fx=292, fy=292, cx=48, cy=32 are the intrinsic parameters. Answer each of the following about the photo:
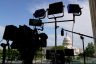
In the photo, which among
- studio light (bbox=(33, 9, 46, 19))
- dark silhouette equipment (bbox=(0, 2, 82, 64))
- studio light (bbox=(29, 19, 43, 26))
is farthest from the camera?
studio light (bbox=(33, 9, 46, 19))

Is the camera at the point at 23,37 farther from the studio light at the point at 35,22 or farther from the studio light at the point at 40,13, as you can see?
the studio light at the point at 40,13

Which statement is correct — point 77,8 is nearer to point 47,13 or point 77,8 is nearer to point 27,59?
point 47,13

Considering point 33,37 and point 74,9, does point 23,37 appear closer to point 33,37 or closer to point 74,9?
point 33,37

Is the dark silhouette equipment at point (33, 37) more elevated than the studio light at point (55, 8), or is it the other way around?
the studio light at point (55, 8)

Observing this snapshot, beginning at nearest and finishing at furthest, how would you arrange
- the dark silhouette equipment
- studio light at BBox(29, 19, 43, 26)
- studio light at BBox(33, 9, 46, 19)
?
1. the dark silhouette equipment
2. studio light at BBox(29, 19, 43, 26)
3. studio light at BBox(33, 9, 46, 19)

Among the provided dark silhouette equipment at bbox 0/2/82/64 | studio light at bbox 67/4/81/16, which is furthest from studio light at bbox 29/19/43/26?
studio light at bbox 67/4/81/16

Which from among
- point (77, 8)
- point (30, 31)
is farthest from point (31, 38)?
point (77, 8)

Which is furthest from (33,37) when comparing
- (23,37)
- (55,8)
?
(55,8)

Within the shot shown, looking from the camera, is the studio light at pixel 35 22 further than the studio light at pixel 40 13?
No

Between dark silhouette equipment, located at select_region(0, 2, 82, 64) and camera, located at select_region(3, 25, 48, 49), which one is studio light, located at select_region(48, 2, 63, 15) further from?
camera, located at select_region(3, 25, 48, 49)

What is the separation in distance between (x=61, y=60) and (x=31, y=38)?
0.75 m

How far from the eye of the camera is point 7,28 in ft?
17.7

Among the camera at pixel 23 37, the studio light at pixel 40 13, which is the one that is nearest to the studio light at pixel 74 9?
the studio light at pixel 40 13

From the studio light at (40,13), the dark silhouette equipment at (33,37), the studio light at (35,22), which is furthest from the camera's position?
the studio light at (40,13)
